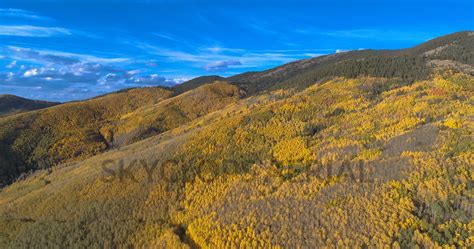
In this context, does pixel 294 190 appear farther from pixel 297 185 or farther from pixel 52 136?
pixel 52 136

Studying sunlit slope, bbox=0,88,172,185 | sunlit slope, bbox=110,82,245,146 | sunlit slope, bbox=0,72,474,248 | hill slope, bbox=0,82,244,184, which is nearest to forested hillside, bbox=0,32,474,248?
sunlit slope, bbox=0,72,474,248

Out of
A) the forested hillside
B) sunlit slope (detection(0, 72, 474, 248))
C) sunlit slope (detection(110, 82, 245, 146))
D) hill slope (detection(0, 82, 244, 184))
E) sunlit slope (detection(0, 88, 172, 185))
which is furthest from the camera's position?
sunlit slope (detection(110, 82, 245, 146))

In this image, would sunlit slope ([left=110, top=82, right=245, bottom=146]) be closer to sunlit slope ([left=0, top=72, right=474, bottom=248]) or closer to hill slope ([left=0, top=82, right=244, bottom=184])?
hill slope ([left=0, top=82, right=244, bottom=184])

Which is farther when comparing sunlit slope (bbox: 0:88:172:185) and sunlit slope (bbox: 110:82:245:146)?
sunlit slope (bbox: 110:82:245:146)

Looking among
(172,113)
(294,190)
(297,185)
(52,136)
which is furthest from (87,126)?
(294,190)

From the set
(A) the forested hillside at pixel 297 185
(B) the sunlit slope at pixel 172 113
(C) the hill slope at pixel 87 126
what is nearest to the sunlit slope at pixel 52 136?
(C) the hill slope at pixel 87 126

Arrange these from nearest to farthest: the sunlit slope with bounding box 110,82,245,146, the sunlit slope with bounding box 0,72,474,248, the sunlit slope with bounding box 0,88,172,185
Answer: the sunlit slope with bounding box 0,72,474,248, the sunlit slope with bounding box 0,88,172,185, the sunlit slope with bounding box 110,82,245,146

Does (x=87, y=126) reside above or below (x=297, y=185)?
above

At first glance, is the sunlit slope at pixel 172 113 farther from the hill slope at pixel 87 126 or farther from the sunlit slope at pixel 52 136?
the sunlit slope at pixel 52 136

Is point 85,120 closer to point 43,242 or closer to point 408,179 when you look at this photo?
point 43,242
